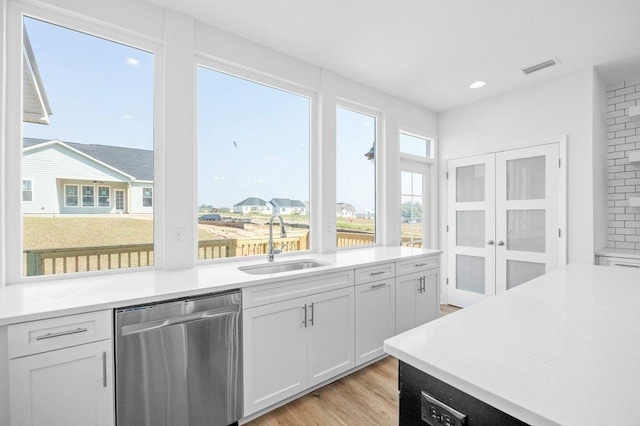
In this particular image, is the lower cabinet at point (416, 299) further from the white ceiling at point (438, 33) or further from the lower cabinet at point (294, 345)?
the white ceiling at point (438, 33)

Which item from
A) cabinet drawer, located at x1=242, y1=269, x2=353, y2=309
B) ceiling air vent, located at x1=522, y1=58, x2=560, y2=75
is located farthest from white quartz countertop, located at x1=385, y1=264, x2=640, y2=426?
ceiling air vent, located at x1=522, y1=58, x2=560, y2=75

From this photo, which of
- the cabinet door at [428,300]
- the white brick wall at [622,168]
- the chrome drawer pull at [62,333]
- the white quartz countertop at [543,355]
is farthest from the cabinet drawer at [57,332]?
the white brick wall at [622,168]

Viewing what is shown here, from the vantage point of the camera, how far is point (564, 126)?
323cm

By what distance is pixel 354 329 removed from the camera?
8.09 ft

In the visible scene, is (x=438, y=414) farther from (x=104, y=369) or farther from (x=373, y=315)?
(x=373, y=315)

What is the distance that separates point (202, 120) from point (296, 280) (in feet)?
4.99

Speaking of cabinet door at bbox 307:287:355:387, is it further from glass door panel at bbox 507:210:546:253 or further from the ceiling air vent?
the ceiling air vent

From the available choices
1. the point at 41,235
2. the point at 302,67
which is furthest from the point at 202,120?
the point at 41,235

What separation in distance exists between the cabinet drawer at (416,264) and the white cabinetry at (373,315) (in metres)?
0.13

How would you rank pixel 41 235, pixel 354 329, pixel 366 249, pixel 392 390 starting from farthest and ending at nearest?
pixel 366 249, pixel 354 329, pixel 392 390, pixel 41 235

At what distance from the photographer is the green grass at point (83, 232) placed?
6.11 ft

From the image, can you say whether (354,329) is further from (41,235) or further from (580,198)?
(580,198)

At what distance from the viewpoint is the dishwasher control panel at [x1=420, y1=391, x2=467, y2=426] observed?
772 mm

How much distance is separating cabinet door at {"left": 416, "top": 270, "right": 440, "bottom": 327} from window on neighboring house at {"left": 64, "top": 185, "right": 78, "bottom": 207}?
9.71 ft
